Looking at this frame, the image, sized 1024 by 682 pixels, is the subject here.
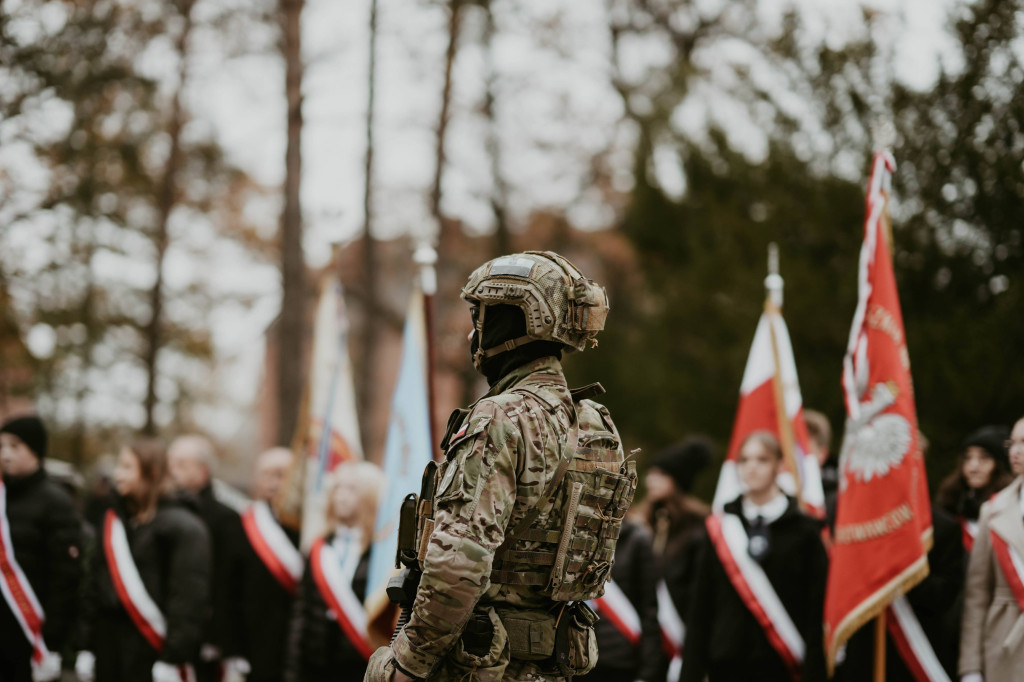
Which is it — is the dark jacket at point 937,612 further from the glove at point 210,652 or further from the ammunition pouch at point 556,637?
the glove at point 210,652

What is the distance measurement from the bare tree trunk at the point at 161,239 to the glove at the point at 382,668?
15.6m

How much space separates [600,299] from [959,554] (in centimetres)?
362

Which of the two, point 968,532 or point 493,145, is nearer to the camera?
point 968,532

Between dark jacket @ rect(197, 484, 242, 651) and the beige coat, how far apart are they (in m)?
4.92

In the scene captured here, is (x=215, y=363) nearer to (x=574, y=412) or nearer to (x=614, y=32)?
(x=614, y=32)

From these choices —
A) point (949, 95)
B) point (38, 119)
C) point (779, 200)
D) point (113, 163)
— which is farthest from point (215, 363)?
point (949, 95)

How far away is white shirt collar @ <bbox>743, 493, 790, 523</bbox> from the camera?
6617 mm

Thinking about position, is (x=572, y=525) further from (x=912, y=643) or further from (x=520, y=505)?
(x=912, y=643)

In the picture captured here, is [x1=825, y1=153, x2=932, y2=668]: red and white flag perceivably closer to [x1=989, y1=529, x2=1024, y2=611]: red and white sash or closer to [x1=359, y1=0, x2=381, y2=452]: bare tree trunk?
[x1=989, y1=529, x2=1024, y2=611]: red and white sash

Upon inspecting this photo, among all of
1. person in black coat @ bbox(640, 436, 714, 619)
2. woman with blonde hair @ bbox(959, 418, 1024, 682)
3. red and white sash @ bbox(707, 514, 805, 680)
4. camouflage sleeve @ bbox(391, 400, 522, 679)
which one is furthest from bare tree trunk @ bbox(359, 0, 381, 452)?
camouflage sleeve @ bbox(391, 400, 522, 679)

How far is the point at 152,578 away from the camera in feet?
24.0

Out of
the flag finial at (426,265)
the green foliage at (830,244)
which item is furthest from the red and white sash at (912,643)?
the flag finial at (426,265)

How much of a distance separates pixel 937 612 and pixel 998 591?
2.50ft

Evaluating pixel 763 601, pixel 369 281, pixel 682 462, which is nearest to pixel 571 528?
pixel 763 601
